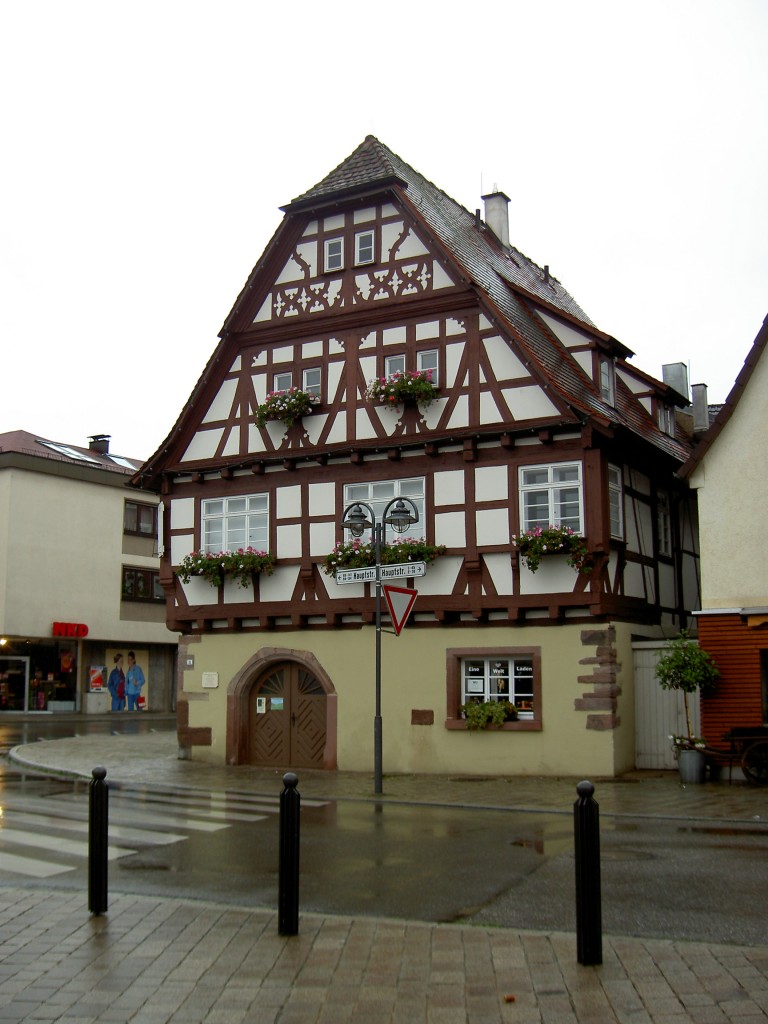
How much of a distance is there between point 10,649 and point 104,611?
13.0ft

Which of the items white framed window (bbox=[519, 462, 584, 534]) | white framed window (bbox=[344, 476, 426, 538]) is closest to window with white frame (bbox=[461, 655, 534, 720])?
white framed window (bbox=[519, 462, 584, 534])

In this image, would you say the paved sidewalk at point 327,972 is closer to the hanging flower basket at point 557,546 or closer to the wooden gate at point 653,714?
the hanging flower basket at point 557,546

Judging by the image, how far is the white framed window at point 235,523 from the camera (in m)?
23.7

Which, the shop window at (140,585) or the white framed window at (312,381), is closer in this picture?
the white framed window at (312,381)

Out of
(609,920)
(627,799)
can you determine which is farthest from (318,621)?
(609,920)

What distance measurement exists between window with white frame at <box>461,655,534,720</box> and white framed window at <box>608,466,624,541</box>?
2875mm

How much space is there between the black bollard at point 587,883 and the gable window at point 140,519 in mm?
42180

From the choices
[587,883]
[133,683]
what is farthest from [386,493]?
[133,683]

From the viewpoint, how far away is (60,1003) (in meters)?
6.45

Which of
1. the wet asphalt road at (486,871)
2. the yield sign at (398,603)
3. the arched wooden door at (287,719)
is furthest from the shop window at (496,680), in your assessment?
the wet asphalt road at (486,871)

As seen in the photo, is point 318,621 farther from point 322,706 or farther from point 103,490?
point 103,490

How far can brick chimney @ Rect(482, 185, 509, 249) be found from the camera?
3020 centimetres

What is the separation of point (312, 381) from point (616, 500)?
6.73m

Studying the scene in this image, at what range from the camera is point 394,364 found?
22750 millimetres
